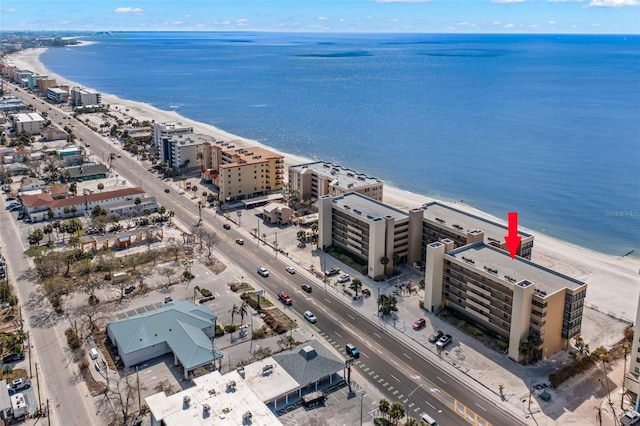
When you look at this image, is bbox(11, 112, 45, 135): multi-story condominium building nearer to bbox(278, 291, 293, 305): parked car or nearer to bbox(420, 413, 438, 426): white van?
bbox(278, 291, 293, 305): parked car

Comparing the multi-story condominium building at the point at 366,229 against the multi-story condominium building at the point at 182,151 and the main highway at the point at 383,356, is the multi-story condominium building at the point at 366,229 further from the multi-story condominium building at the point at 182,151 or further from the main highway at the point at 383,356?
the multi-story condominium building at the point at 182,151

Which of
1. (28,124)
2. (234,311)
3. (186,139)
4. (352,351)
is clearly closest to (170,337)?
(234,311)

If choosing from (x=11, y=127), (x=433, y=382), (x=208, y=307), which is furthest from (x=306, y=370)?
(x=11, y=127)

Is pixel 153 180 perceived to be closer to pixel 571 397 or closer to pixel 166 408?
pixel 166 408

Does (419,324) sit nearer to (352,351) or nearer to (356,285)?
(352,351)

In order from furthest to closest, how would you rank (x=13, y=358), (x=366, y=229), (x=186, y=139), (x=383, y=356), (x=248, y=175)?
1. (x=186, y=139)
2. (x=248, y=175)
3. (x=366, y=229)
4. (x=383, y=356)
5. (x=13, y=358)
